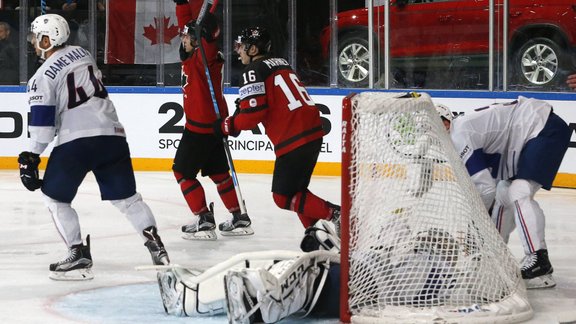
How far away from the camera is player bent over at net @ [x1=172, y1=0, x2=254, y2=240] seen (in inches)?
247

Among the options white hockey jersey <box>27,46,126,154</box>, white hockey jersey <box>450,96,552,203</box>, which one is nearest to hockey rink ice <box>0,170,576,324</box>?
white hockey jersey <box>450,96,552,203</box>

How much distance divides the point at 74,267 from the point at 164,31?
5194 millimetres

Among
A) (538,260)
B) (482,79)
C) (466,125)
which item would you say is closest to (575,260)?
(538,260)

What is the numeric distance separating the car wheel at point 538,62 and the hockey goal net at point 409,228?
4.73 meters

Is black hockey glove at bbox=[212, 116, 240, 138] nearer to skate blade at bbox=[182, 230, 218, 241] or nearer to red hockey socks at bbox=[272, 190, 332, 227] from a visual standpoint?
red hockey socks at bbox=[272, 190, 332, 227]

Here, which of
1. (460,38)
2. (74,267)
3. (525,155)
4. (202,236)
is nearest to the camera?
(525,155)

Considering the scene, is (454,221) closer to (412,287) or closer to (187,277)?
(412,287)

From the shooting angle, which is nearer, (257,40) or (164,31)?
(257,40)

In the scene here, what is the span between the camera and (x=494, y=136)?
4.75 m

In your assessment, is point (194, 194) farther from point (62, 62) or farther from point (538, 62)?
point (538, 62)

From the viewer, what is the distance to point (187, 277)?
4160 mm

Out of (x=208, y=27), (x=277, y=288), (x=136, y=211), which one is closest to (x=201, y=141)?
(x=208, y=27)

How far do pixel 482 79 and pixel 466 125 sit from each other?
4.43 metres

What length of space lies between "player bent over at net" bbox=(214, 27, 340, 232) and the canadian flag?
443 centimetres
